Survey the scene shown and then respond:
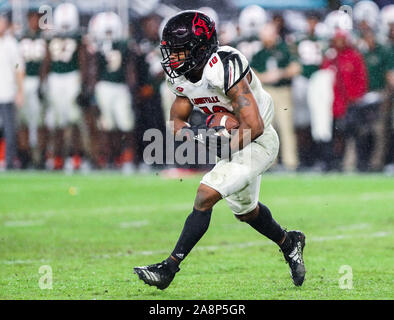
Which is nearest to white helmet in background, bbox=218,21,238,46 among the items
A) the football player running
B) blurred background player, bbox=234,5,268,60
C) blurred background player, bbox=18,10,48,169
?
blurred background player, bbox=234,5,268,60

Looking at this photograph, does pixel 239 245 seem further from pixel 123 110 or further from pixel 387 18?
pixel 123 110

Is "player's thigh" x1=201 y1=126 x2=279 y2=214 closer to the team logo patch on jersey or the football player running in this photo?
the football player running

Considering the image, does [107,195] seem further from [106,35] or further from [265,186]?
[106,35]

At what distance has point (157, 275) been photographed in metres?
5.09

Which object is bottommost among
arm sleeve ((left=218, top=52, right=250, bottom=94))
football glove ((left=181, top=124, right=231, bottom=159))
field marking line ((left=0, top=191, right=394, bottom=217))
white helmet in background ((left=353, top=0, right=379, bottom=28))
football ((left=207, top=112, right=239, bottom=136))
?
field marking line ((left=0, top=191, right=394, bottom=217))

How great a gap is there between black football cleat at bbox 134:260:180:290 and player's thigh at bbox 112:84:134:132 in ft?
29.2

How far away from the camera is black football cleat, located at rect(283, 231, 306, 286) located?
216 inches

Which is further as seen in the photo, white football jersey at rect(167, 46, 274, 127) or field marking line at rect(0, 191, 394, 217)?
field marking line at rect(0, 191, 394, 217)

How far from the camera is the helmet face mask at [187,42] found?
17.3 feet

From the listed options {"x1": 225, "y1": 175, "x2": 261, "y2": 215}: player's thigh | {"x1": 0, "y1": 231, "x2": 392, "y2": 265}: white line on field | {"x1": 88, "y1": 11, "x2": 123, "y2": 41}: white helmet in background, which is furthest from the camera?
{"x1": 88, "y1": 11, "x2": 123, "y2": 41}: white helmet in background

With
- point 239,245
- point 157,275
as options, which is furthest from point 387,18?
point 157,275

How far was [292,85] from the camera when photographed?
13102 millimetres
